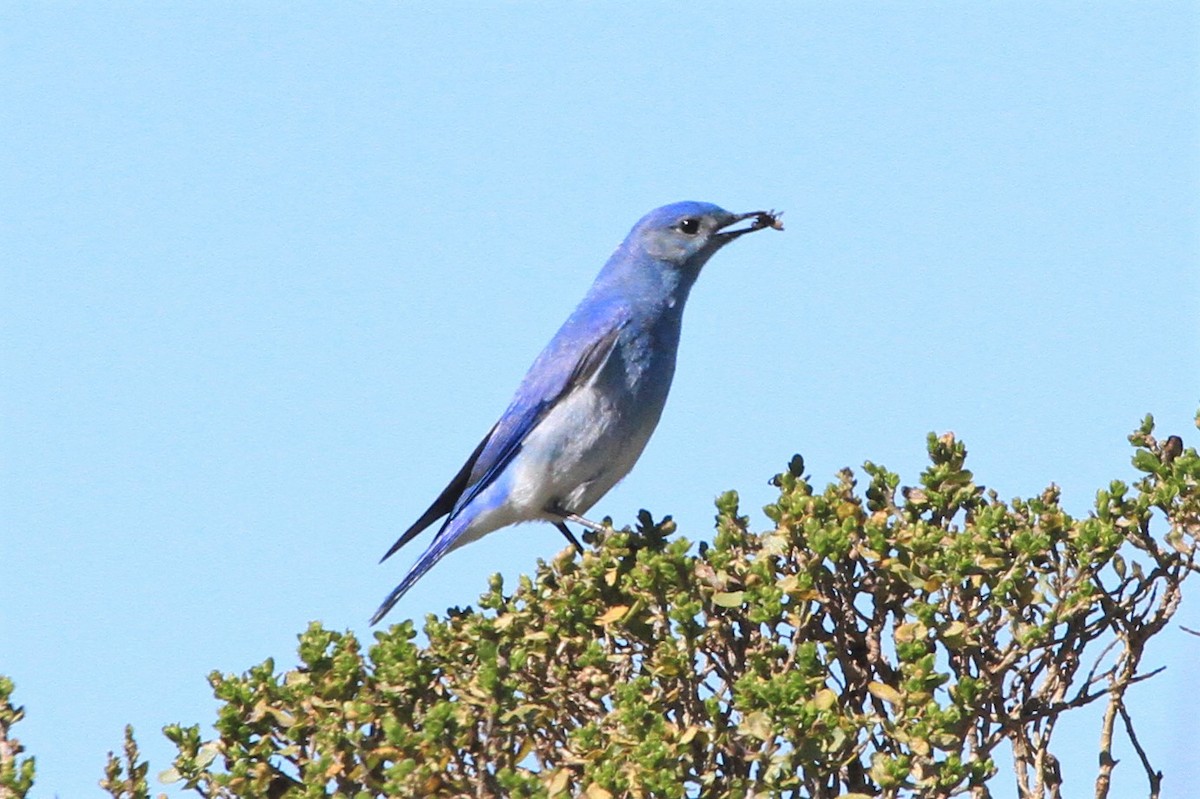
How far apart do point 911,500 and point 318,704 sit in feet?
6.05

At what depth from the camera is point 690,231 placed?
8000mm

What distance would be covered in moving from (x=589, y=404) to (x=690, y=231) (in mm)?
1130

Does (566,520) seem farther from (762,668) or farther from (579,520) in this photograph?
(762,668)

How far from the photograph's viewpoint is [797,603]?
450 centimetres

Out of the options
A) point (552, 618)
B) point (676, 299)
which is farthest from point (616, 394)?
point (552, 618)

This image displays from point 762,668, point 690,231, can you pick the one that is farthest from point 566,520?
point 762,668

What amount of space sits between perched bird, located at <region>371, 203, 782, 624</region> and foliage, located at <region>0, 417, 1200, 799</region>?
241cm

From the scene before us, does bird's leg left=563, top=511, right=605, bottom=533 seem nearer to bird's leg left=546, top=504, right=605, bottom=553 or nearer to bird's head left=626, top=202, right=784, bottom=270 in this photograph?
bird's leg left=546, top=504, right=605, bottom=553

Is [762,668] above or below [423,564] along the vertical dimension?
below

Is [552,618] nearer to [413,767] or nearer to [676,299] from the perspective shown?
[413,767]

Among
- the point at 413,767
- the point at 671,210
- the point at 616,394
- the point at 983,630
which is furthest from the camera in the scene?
the point at 671,210

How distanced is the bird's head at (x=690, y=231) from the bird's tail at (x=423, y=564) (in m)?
1.65

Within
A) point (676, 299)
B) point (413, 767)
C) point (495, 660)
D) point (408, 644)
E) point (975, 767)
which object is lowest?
point (975, 767)

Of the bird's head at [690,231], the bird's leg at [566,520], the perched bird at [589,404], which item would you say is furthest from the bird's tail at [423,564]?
the bird's head at [690,231]
